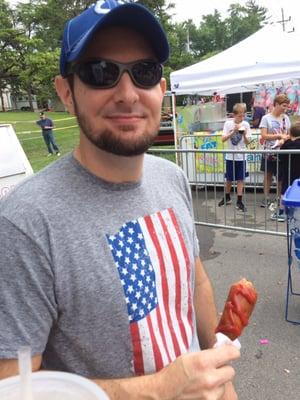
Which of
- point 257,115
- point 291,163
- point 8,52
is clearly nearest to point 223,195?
point 291,163

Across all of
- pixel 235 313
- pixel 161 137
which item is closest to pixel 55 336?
pixel 235 313

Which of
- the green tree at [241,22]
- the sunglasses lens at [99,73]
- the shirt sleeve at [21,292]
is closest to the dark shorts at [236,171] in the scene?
the sunglasses lens at [99,73]

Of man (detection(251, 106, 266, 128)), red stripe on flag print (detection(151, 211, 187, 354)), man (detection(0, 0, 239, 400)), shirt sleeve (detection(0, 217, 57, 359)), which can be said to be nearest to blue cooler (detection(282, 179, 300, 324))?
man (detection(0, 0, 239, 400))

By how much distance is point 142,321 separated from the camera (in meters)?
1.19

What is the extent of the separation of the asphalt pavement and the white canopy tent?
2.66 metres

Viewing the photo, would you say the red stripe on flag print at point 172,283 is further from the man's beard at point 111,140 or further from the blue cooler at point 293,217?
the blue cooler at point 293,217

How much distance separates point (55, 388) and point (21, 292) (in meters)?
0.31

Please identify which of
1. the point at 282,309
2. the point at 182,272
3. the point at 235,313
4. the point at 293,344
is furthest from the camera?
the point at 282,309

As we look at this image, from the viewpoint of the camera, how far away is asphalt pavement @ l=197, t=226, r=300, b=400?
122 inches

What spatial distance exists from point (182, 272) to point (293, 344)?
2.62 metres

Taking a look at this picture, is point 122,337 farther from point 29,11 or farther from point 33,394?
point 29,11

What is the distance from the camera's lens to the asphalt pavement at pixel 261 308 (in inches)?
122

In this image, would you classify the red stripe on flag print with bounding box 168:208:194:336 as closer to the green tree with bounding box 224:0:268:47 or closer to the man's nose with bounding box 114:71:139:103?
the man's nose with bounding box 114:71:139:103

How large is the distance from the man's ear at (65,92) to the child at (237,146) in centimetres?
601
